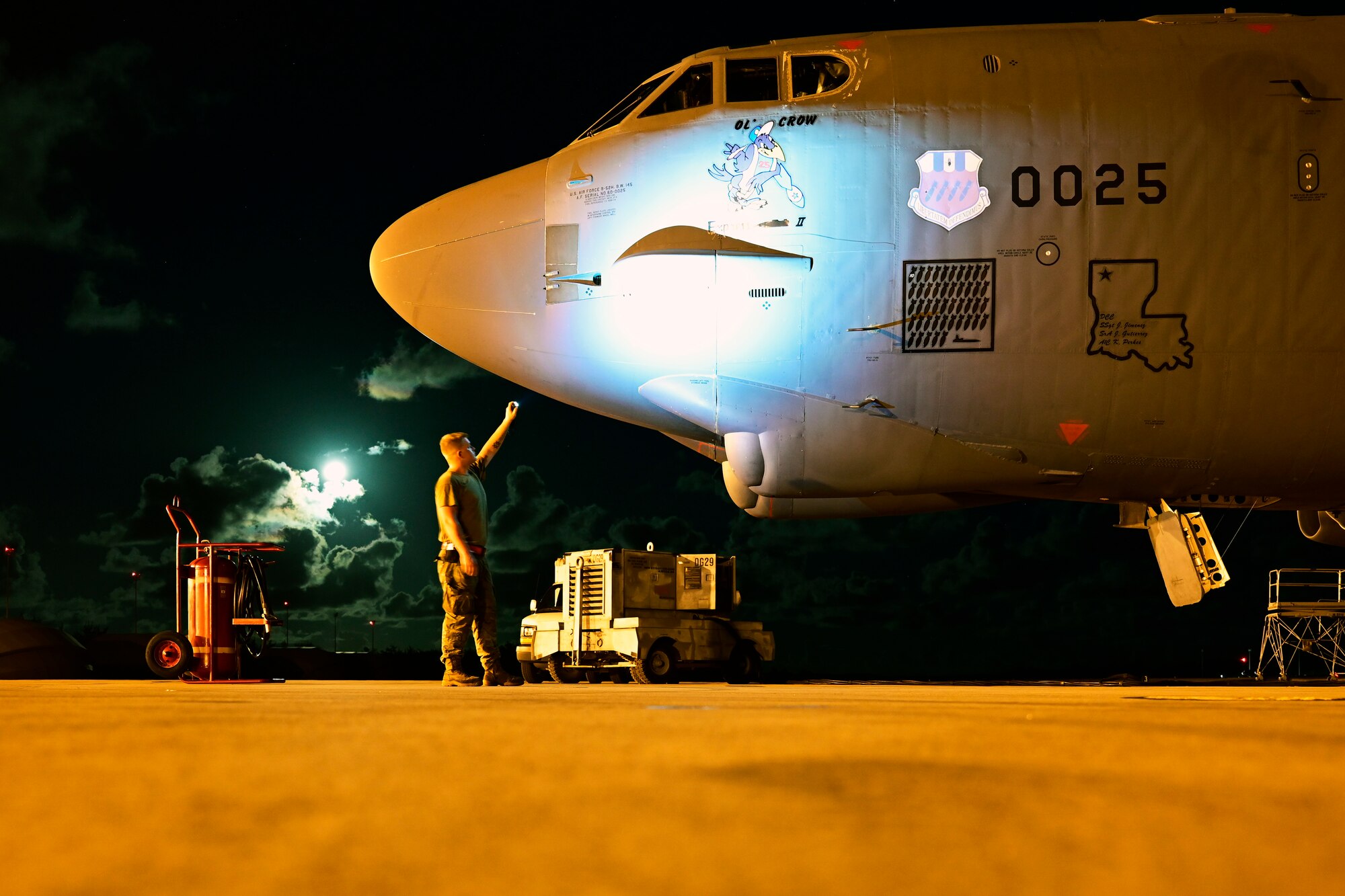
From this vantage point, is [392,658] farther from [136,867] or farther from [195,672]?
[136,867]

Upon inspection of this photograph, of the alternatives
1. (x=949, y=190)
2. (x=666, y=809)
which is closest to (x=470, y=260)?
(x=949, y=190)

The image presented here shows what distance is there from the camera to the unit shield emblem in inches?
293

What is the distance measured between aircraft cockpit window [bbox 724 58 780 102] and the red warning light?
2.99 m

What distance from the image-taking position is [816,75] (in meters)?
7.82

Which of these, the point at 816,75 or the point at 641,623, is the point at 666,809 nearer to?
the point at 816,75

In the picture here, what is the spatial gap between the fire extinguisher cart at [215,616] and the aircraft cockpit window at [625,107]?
5.64 m

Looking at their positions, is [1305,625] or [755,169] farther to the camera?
[1305,625]

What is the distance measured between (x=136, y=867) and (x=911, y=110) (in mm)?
7270

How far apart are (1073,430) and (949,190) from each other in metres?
1.78

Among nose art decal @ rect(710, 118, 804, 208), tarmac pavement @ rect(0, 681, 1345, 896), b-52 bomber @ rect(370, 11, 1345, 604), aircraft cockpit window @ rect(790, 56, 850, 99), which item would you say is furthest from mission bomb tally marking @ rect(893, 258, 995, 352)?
tarmac pavement @ rect(0, 681, 1345, 896)

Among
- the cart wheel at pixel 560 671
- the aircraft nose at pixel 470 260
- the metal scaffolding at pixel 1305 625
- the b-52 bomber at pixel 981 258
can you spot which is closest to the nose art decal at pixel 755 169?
the b-52 bomber at pixel 981 258

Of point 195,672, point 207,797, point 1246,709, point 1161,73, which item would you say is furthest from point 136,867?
point 195,672

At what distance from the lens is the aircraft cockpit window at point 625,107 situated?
835cm

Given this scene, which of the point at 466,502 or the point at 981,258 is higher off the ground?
the point at 981,258
